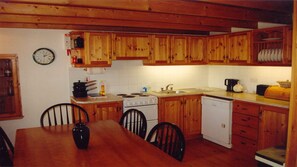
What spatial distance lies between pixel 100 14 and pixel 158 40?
1811 mm

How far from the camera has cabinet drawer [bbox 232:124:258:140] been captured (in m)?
4.07

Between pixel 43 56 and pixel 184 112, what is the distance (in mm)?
2671

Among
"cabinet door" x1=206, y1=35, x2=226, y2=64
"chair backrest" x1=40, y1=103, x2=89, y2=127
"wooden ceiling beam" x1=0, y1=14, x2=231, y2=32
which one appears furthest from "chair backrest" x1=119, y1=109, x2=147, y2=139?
"cabinet door" x1=206, y1=35, x2=226, y2=64

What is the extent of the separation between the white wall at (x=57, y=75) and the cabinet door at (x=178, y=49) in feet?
1.29

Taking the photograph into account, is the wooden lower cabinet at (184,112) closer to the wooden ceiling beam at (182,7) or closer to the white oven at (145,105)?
the white oven at (145,105)

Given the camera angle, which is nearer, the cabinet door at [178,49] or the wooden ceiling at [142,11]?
the wooden ceiling at [142,11]

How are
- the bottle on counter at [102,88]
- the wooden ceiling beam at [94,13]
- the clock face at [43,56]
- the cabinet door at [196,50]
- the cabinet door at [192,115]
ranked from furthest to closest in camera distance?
the cabinet door at [196,50] < the cabinet door at [192,115] < the bottle on counter at [102,88] < the clock face at [43,56] < the wooden ceiling beam at [94,13]

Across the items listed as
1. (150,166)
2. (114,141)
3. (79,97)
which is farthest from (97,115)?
(150,166)

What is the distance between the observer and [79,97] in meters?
4.51

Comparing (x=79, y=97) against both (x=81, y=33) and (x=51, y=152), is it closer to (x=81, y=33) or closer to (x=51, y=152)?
(x=81, y=33)

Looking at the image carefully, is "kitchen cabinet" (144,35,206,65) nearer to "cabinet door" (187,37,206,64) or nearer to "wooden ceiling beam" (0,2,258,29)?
"cabinet door" (187,37,206,64)

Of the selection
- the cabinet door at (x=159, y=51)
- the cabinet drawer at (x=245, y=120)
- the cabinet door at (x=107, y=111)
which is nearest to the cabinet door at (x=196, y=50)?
the cabinet door at (x=159, y=51)

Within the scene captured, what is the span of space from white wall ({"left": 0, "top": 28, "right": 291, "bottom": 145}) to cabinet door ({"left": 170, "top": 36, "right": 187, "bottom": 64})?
393mm

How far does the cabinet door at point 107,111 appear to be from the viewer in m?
4.22
